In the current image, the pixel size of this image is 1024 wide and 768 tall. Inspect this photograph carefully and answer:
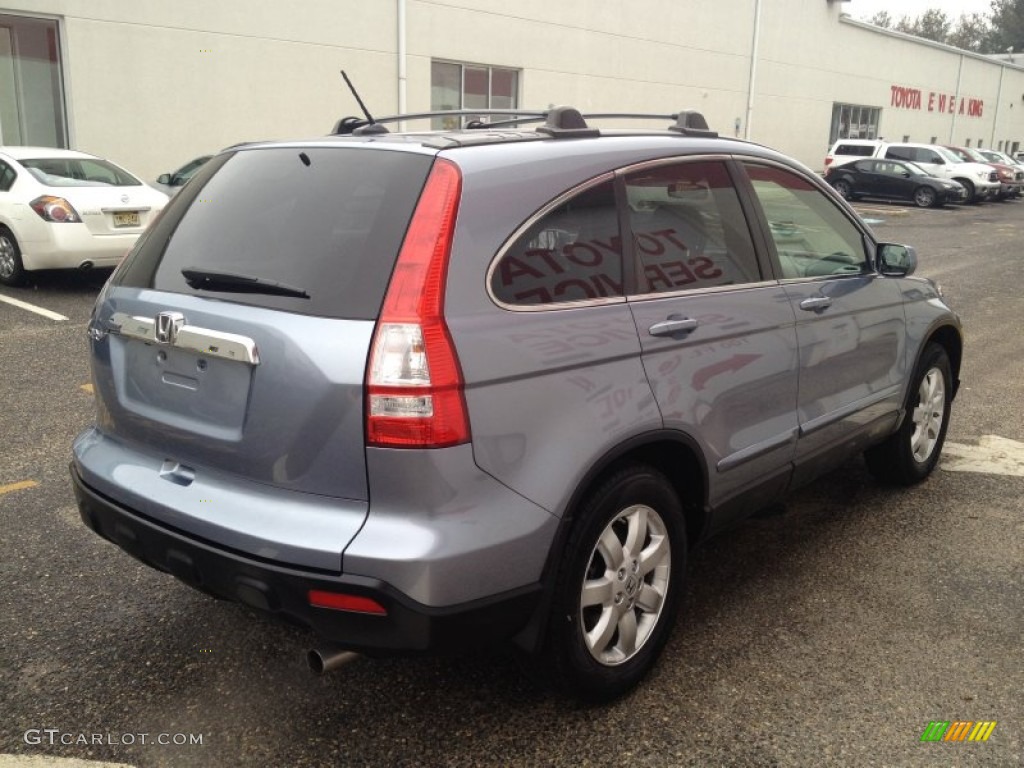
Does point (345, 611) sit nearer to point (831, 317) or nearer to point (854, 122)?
point (831, 317)

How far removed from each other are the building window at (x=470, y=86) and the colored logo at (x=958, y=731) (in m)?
19.6

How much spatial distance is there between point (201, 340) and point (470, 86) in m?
21.3

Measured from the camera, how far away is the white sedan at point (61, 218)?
9336 mm

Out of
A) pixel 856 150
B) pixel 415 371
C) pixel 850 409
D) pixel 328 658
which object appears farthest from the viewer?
pixel 856 150

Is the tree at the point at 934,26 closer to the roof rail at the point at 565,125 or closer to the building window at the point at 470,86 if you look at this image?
the building window at the point at 470,86

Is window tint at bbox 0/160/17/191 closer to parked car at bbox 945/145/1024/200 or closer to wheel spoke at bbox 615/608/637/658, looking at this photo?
wheel spoke at bbox 615/608/637/658

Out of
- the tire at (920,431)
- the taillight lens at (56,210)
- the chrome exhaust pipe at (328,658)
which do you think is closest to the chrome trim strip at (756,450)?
the tire at (920,431)

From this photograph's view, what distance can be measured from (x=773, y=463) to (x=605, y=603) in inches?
40.2

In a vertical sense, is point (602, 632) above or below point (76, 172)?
below

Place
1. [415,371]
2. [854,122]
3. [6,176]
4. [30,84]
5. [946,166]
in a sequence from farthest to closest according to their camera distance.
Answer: [854,122]
[946,166]
[30,84]
[6,176]
[415,371]

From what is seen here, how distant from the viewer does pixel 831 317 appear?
3715 mm

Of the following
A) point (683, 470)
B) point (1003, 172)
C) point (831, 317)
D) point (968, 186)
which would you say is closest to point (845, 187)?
point (968, 186)

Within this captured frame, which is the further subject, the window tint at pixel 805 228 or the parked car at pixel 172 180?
the parked car at pixel 172 180

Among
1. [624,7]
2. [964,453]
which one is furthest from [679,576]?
[624,7]
